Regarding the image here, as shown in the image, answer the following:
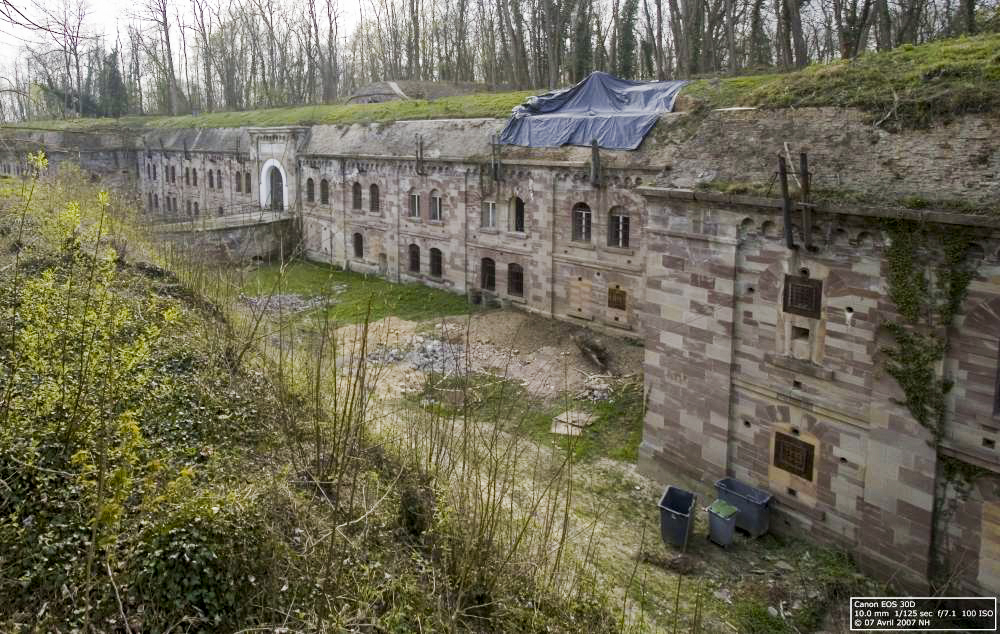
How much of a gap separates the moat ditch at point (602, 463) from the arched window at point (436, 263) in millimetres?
2840

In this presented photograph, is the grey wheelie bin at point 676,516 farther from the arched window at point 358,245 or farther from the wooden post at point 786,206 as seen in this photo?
the arched window at point 358,245

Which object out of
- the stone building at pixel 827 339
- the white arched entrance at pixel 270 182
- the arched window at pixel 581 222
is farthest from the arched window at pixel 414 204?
the stone building at pixel 827 339

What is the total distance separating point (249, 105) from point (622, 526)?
59221 millimetres

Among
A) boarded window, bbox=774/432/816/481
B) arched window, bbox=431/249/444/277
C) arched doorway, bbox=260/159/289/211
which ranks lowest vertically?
boarded window, bbox=774/432/816/481

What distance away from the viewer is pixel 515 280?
25078mm

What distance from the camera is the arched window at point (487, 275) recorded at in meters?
25.9

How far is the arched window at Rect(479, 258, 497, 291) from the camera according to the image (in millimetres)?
25922

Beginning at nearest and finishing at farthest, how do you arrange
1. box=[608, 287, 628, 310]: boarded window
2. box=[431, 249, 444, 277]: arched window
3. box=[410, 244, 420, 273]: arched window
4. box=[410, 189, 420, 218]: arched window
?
box=[608, 287, 628, 310]: boarded window → box=[431, 249, 444, 277]: arched window → box=[410, 189, 420, 218]: arched window → box=[410, 244, 420, 273]: arched window

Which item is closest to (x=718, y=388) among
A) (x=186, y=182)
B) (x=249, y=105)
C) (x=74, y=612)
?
(x=74, y=612)


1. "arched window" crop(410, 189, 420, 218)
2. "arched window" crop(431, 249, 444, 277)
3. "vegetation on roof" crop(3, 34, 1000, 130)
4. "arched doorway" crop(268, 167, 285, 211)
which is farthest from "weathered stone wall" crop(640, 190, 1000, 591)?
"arched doorway" crop(268, 167, 285, 211)

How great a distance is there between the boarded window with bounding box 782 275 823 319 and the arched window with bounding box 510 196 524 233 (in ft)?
43.6

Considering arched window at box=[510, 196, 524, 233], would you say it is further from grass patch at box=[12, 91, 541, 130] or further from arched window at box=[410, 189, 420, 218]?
arched window at box=[410, 189, 420, 218]

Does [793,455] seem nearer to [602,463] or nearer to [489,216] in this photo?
[602,463]
